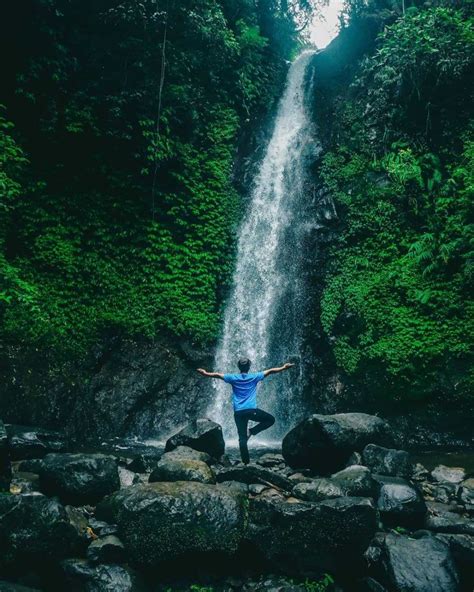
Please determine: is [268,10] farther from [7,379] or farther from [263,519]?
[263,519]

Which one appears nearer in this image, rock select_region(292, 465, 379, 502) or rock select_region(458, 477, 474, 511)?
rock select_region(292, 465, 379, 502)

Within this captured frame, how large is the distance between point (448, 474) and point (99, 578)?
17.5ft

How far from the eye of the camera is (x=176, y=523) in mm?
4102

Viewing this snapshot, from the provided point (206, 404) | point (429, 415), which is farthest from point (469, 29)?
point (206, 404)

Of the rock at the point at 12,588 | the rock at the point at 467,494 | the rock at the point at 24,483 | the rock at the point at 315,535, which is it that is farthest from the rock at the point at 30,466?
the rock at the point at 467,494

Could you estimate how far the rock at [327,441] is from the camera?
6.66 meters

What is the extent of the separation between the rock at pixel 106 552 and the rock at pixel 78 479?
101 centimetres

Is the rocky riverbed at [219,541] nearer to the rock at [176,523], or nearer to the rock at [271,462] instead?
the rock at [176,523]

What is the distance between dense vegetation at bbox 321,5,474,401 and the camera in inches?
368

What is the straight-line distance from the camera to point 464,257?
949 cm

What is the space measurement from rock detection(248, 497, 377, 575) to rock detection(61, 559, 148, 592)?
1185mm

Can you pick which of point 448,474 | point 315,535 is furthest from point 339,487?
point 448,474

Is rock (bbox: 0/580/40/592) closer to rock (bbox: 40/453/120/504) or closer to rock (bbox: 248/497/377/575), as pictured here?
rock (bbox: 40/453/120/504)

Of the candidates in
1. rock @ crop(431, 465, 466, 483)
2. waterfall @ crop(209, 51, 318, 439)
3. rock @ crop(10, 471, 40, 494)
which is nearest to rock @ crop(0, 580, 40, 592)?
rock @ crop(10, 471, 40, 494)
